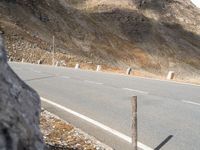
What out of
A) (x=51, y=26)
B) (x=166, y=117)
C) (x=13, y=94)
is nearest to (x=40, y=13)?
(x=51, y=26)

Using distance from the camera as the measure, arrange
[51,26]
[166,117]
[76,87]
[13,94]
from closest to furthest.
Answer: [13,94], [166,117], [76,87], [51,26]

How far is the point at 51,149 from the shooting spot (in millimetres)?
6777

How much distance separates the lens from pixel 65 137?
25.9 feet

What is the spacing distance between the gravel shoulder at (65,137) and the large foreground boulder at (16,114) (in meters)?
2.17

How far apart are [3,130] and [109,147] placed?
3.98 meters

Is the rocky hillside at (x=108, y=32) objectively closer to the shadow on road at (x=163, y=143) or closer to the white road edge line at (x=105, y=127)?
the white road edge line at (x=105, y=127)

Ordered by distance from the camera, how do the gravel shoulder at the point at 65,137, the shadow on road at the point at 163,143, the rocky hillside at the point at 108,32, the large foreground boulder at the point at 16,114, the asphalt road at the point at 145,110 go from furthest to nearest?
the rocky hillside at the point at 108,32, the asphalt road at the point at 145,110, the shadow on road at the point at 163,143, the gravel shoulder at the point at 65,137, the large foreground boulder at the point at 16,114

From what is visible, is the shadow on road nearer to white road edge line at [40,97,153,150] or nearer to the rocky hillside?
white road edge line at [40,97,153,150]

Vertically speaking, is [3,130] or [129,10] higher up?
[129,10]

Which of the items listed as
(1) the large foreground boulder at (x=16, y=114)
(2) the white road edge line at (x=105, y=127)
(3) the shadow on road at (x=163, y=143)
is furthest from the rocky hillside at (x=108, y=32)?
(1) the large foreground boulder at (x=16, y=114)

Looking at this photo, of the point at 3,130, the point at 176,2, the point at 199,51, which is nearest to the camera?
the point at 3,130

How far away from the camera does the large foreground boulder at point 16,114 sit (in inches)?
138

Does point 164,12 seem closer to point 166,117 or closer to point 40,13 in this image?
point 40,13

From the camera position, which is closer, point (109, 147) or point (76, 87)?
point (109, 147)
